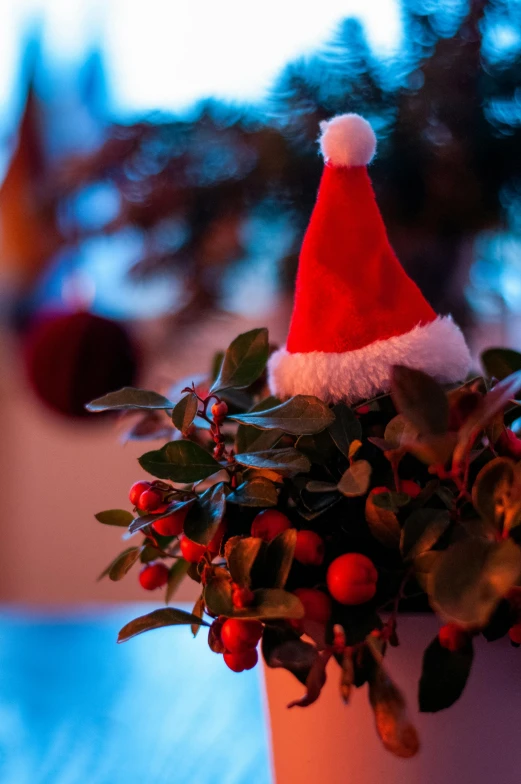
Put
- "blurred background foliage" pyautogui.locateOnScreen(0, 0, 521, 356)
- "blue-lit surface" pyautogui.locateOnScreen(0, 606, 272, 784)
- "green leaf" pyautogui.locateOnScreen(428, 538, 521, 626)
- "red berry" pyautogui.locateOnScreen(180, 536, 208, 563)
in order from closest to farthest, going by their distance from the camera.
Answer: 1. "green leaf" pyautogui.locateOnScreen(428, 538, 521, 626)
2. "red berry" pyautogui.locateOnScreen(180, 536, 208, 563)
3. "blue-lit surface" pyautogui.locateOnScreen(0, 606, 272, 784)
4. "blurred background foliage" pyautogui.locateOnScreen(0, 0, 521, 356)

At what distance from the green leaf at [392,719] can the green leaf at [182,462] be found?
11 cm

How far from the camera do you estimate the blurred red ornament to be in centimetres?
85

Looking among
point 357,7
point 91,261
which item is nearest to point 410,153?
point 357,7

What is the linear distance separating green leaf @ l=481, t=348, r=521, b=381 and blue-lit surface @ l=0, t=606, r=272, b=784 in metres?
0.28

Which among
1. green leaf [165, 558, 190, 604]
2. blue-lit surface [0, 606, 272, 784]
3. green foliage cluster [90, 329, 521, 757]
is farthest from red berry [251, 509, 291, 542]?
blue-lit surface [0, 606, 272, 784]

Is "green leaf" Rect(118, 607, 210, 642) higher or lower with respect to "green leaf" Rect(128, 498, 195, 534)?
lower

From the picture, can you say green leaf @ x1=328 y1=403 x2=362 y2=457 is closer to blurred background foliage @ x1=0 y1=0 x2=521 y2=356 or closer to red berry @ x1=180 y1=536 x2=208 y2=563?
red berry @ x1=180 y1=536 x2=208 y2=563

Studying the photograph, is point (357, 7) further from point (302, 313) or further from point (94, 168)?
point (302, 313)

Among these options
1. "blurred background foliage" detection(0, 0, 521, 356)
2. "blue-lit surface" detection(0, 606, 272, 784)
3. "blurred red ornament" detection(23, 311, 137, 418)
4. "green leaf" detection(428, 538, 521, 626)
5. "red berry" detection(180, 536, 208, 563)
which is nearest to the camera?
"green leaf" detection(428, 538, 521, 626)

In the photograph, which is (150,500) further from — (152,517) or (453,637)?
(453,637)

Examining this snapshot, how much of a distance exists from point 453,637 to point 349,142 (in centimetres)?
25

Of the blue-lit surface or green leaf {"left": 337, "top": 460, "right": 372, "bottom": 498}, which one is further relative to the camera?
the blue-lit surface

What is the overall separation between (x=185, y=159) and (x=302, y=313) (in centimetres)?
45

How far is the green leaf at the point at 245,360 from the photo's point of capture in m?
0.31
